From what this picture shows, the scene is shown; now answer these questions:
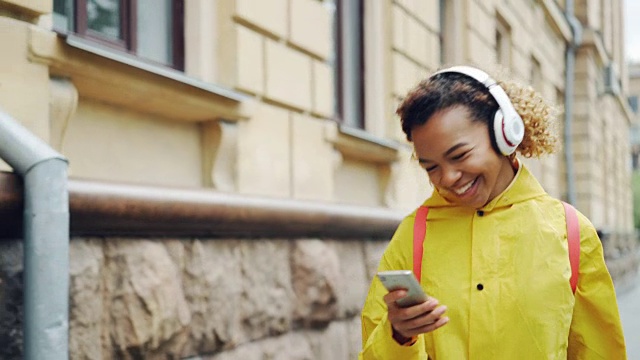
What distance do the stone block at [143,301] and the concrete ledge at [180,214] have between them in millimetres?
90

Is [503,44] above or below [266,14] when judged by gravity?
above

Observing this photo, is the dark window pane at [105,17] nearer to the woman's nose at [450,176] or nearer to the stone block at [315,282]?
the stone block at [315,282]

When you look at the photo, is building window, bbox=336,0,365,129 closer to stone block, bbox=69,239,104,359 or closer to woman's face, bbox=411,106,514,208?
stone block, bbox=69,239,104,359

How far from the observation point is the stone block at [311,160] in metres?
5.25

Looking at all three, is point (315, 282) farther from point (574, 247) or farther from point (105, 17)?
point (574, 247)

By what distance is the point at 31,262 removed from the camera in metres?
2.81

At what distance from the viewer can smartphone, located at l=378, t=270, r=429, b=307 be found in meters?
1.71

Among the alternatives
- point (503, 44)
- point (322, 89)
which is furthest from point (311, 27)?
point (503, 44)

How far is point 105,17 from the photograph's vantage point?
13.5 feet

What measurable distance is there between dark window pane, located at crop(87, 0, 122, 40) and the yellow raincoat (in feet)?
8.05

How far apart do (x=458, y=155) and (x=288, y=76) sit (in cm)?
333

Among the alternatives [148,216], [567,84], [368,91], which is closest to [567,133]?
[567,84]

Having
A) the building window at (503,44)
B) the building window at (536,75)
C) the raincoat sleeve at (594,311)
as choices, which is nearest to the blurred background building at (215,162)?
the raincoat sleeve at (594,311)

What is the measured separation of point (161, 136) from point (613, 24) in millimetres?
21780
